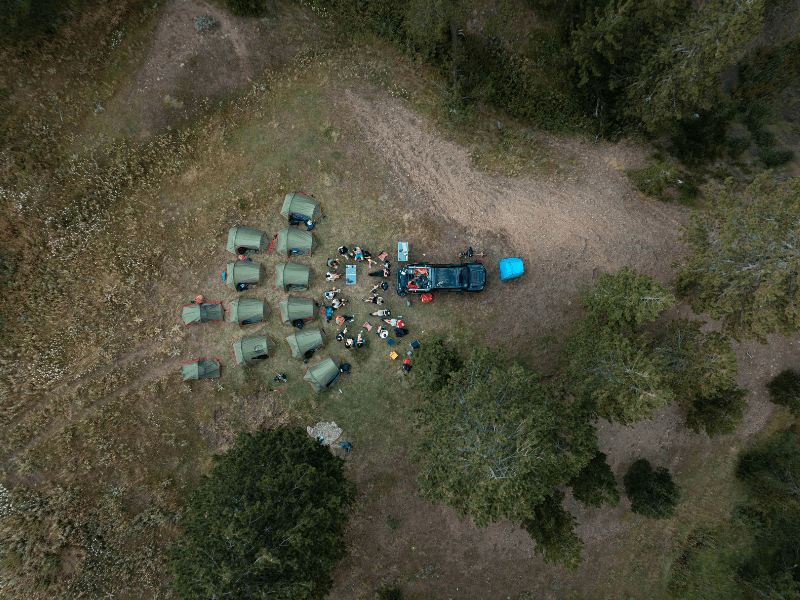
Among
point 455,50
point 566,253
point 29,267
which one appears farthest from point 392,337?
point 29,267

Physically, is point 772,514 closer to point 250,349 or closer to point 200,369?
point 250,349

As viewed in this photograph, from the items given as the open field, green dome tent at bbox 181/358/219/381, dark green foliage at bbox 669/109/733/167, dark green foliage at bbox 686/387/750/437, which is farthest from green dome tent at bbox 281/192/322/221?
dark green foliage at bbox 686/387/750/437

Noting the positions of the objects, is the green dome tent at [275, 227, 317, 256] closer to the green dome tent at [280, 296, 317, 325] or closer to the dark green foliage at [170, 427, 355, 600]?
the green dome tent at [280, 296, 317, 325]

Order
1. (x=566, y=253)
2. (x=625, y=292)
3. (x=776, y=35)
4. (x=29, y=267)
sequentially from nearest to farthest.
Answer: (x=625, y=292)
(x=29, y=267)
(x=566, y=253)
(x=776, y=35)

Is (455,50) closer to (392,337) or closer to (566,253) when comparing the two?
(566,253)

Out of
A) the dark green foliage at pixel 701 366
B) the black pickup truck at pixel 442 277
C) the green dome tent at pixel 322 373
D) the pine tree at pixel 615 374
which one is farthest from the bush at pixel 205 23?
the dark green foliage at pixel 701 366
